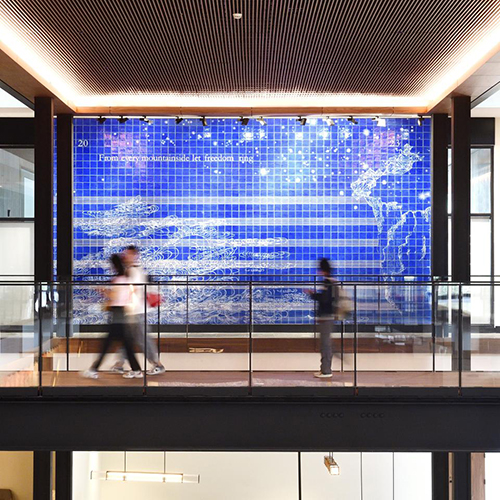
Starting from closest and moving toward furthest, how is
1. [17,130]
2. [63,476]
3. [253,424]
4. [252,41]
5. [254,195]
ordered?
[253,424] < [252,41] < [63,476] < [254,195] < [17,130]

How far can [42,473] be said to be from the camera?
1023 cm

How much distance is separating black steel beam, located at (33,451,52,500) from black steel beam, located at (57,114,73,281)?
10.2 feet

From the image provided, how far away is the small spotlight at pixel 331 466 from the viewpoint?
9.96 meters

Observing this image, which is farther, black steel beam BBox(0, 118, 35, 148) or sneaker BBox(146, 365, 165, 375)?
black steel beam BBox(0, 118, 35, 148)

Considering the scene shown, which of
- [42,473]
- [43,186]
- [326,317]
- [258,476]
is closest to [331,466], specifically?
[258,476]

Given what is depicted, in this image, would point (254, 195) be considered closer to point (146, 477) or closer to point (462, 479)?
point (146, 477)

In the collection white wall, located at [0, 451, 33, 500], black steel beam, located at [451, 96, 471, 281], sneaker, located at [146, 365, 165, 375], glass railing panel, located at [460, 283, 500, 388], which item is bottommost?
white wall, located at [0, 451, 33, 500]

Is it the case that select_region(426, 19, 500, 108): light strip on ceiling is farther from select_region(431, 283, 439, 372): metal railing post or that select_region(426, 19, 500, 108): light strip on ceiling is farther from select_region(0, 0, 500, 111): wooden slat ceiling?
select_region(431, 283, 439, 372): metal railing post

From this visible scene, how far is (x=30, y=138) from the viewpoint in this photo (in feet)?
40.5

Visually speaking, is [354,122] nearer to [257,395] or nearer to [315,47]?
[315,47]

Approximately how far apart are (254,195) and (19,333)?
20.1 ft

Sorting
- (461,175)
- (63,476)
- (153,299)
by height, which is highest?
(461,175)

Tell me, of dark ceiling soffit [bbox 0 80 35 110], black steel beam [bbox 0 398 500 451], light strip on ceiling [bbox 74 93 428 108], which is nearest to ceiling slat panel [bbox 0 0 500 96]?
light strip on ceiling [bbox 74 93 428 108]

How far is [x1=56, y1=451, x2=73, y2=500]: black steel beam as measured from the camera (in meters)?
A: 10.6
